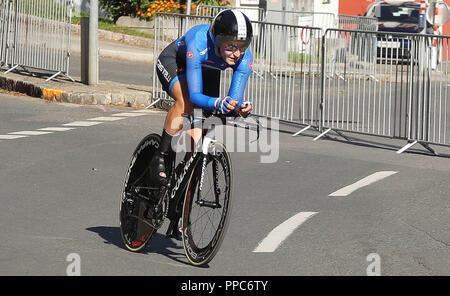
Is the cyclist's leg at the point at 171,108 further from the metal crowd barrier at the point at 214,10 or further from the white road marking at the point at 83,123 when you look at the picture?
the metal crowd barrier at the point at 214,10

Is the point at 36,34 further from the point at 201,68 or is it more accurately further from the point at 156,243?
the point at 201,68

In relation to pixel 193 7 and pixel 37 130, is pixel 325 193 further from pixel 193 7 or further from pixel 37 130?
pixel 193 7

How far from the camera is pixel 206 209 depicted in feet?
23.5

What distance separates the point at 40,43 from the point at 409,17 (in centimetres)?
1813

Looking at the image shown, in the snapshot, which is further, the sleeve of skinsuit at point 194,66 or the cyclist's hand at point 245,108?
the sleeve of skinsuit at point 194,66

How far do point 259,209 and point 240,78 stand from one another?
245cm

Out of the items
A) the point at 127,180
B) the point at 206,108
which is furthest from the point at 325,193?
the point at 206,108

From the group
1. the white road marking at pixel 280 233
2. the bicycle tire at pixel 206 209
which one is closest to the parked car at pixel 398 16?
the white road marking at pixel 280 233

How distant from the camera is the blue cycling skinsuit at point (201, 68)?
7086 millimetres

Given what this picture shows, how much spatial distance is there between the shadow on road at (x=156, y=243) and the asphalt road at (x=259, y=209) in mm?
15

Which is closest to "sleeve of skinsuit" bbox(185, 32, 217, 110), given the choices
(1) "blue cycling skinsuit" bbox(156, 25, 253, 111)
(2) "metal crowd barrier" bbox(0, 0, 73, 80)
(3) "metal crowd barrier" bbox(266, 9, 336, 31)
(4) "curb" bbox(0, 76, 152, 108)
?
(1) "blue cycling skinsuit" bbox(156, 25, 253, 111)

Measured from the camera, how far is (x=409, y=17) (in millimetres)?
A: 35000
